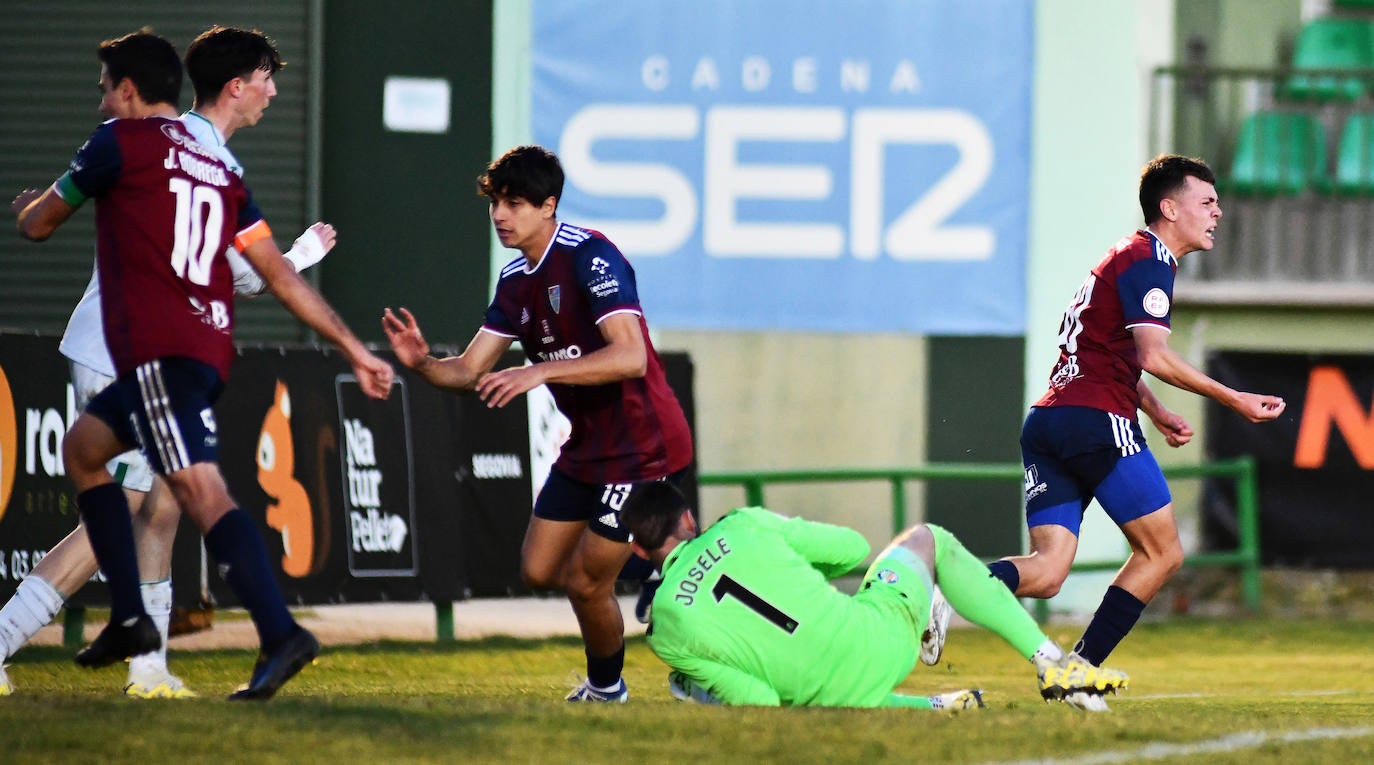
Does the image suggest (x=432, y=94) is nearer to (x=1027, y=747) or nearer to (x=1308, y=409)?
(x=1308, y=409)

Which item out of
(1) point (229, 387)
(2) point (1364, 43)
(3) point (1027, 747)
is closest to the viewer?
(3) point (1027, 747)

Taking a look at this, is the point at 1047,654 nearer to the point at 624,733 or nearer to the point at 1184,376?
the point at 1184,376

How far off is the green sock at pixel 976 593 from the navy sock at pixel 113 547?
2799 mm

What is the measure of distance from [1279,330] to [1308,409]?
81 centimetres

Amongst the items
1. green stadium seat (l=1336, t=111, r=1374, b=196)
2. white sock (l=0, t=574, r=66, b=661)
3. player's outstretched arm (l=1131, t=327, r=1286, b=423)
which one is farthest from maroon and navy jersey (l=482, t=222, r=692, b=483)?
green stadium seat (l=1336, t=111, r=1374, b=196)

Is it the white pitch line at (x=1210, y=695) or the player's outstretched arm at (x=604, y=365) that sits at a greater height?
the player's outstretched arm at (x=604, y=365)

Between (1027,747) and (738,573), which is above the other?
(738,573)

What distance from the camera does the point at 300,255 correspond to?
7168 millimetres

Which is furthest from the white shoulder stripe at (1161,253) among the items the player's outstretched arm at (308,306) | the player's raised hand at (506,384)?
the player's outstretched arm at (308,306)

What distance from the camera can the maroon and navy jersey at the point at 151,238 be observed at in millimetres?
6059

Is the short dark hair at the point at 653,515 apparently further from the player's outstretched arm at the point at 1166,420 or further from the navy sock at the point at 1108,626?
the player's outstretched arm at the point at 1166,420

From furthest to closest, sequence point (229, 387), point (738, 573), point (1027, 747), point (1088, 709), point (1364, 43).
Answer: point (1364, 43) < point (229, 387) < point (1088, 709) < point (738, 573) < point (1027, 747)

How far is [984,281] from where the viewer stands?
54.4 feet

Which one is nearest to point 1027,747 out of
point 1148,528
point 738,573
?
point 738,573
